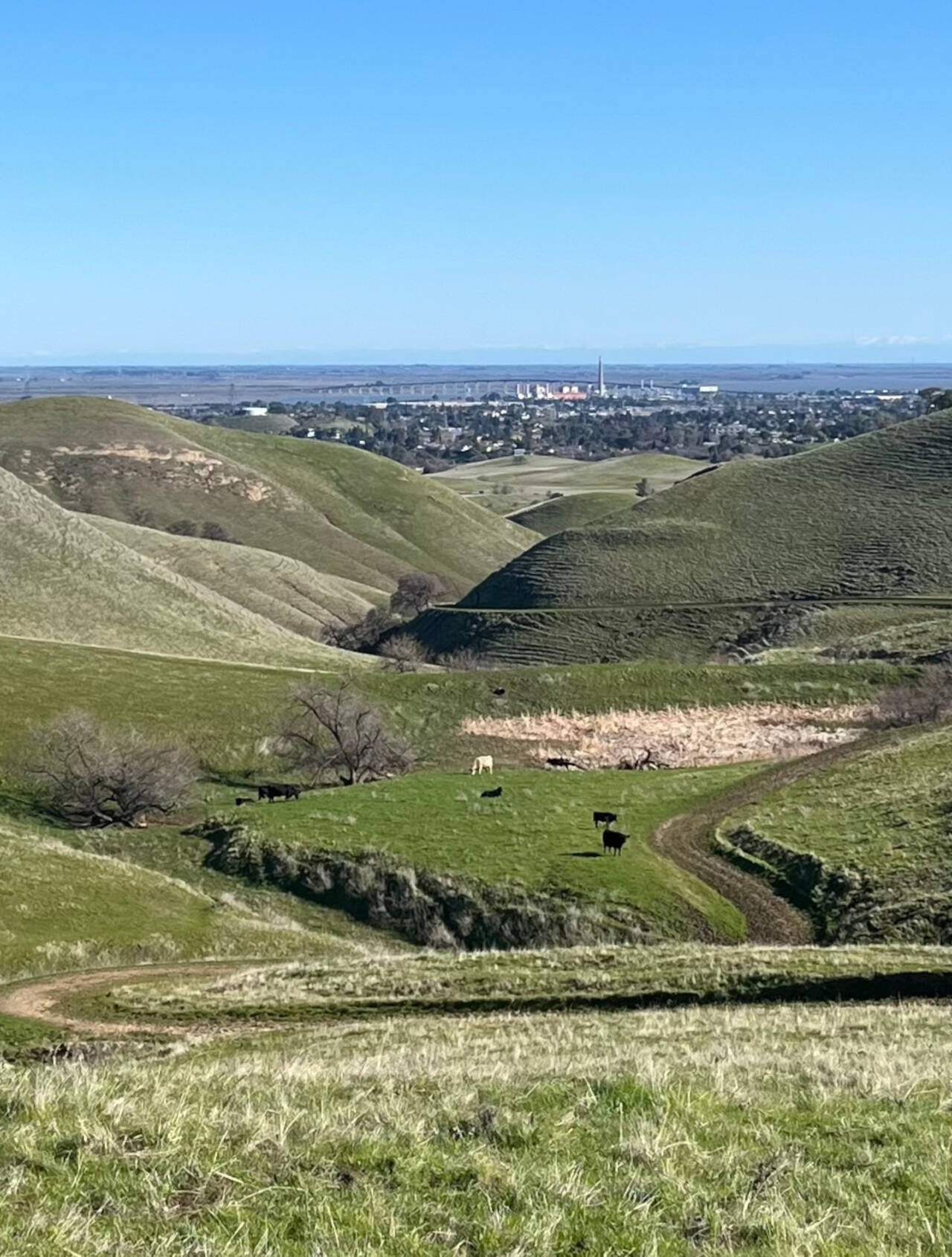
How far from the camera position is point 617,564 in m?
102

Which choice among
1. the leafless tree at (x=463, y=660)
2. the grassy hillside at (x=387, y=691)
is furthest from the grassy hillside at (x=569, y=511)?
the grassy hillside at (x=387, y=691)

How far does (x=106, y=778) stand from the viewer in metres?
43.5

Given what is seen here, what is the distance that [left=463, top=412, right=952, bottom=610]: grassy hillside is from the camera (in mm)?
94750

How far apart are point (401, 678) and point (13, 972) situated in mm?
35788

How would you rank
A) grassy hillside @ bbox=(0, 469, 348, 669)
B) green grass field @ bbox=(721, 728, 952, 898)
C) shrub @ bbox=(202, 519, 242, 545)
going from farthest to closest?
shrub @ bbox=(202, 519, 242, 545) < grassy hillside @ bbox=(0, 469, 348, 669) < green grass field @ bbox=(721, 728, 952, 898)

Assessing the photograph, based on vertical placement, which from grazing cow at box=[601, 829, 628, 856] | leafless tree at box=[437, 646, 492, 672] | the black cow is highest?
grazing cow at box=[601, 829, 628, 856]

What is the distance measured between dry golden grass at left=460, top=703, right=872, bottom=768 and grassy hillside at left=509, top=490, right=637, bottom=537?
112 metres

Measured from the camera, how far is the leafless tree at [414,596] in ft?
372

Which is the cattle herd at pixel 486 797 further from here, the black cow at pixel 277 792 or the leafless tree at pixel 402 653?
the leafless tree at pixel 402 653

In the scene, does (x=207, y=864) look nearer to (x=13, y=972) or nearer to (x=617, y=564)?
(x=13, y=972)

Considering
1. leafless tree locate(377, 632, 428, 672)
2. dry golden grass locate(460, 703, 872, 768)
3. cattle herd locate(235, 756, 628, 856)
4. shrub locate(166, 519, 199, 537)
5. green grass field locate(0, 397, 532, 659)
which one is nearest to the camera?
cattle herd locate(235, 756, 628, 856)

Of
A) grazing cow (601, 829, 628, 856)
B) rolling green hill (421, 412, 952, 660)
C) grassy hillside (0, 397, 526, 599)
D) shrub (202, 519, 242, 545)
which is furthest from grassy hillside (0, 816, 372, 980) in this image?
shrub (202, 519, 242, 545)

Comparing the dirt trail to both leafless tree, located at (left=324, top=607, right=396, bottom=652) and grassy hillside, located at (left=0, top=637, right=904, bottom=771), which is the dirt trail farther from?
leafless tree, located at (left=324, top=607, right=396, bottom=652)

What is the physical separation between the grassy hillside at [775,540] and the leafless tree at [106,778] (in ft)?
176
